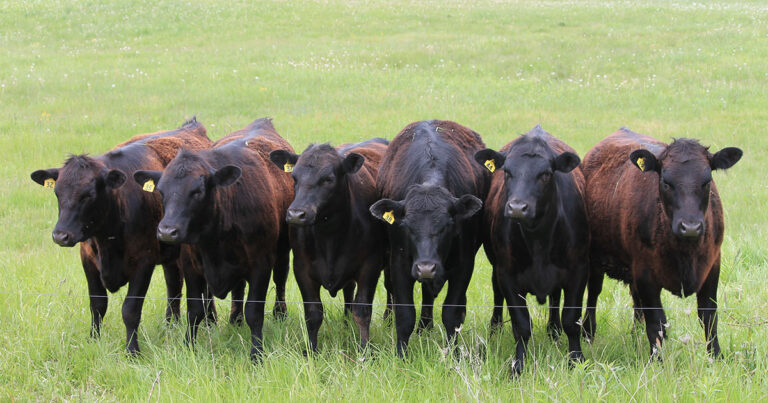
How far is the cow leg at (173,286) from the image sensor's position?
7.84 metres

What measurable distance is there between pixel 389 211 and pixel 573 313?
1.77 meters

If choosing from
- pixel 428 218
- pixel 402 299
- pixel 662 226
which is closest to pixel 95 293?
pixel 402 299

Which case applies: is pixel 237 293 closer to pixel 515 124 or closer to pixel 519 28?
pixel 515 124

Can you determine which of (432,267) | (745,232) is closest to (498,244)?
(432,267)

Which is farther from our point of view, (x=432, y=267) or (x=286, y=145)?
(x=286, y=145)

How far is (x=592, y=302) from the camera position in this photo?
7.67 meters

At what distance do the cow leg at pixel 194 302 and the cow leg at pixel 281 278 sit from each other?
0.83 meters

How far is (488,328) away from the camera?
24.2 feet

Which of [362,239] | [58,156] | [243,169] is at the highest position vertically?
[243,169]

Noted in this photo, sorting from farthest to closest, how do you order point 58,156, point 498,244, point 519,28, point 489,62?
point 519,28, point 489,62, point 58,156, point 498,244

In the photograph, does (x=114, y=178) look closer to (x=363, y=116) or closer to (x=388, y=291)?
(x=388, y=291)

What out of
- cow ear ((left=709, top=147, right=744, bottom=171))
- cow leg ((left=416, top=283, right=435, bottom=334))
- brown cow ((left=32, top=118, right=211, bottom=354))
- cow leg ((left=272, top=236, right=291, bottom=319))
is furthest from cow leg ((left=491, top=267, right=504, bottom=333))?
brown cow ((left=32, top=118, right=211, bottom=354))

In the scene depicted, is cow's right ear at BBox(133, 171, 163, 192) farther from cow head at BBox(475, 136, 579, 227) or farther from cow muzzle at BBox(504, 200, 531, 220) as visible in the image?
cow muzzle at BBox(504, 200, 531, 220)

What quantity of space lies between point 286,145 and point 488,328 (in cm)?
325
